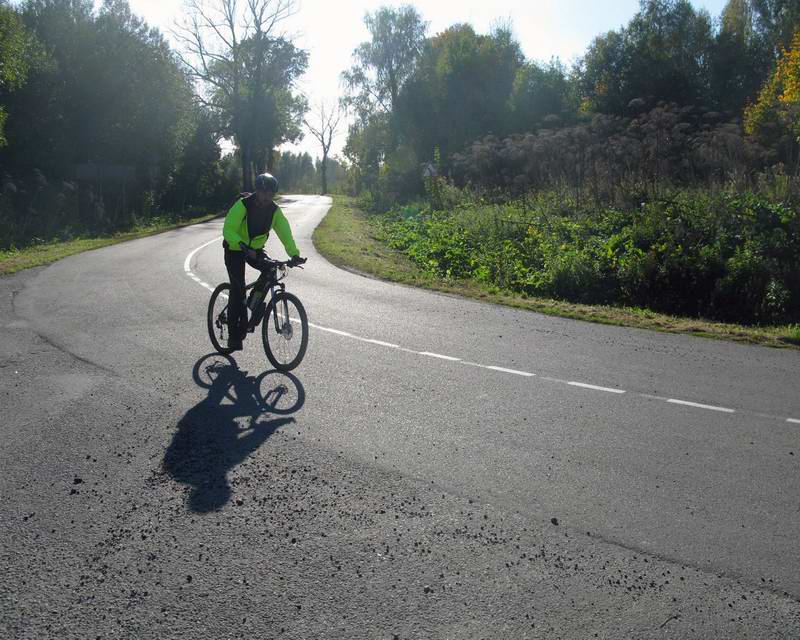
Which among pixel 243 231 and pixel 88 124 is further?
pixel 88 124

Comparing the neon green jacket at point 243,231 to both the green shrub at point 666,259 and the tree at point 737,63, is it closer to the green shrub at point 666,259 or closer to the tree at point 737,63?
the green shrub at point 666,259

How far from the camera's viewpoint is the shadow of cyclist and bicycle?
17.9 ft

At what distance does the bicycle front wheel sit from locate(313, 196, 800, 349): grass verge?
219 inches

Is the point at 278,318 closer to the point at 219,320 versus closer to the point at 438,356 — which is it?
the point at 219,320

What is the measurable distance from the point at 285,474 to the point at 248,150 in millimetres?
59758

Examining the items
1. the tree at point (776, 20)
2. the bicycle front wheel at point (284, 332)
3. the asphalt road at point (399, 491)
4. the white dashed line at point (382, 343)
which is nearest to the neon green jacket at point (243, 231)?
the bicycle front wheel at point (284, 332)

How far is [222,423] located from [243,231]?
2683 mm

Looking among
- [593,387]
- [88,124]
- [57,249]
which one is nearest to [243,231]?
[593,387]

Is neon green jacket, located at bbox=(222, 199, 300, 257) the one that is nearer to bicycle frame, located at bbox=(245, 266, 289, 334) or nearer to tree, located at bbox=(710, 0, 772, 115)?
bicycle frame, located at bbox=(245, 266, 289, 334)

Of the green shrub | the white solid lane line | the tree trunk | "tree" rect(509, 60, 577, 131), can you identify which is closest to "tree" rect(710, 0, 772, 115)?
"tree" rect(509, 60, 577, 131)

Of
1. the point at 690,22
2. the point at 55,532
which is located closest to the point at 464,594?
the point at 55,532

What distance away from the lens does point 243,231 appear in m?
8.68

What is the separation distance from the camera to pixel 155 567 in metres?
4.18

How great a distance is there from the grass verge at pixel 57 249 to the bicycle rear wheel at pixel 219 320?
1044cm
